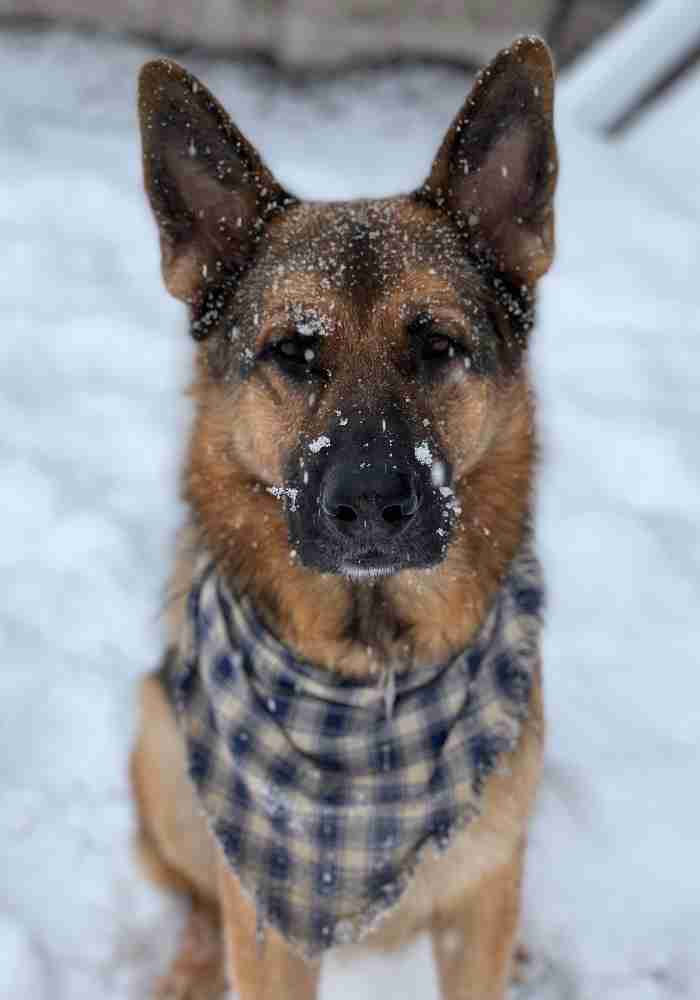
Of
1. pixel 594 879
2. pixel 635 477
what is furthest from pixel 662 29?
pixel 594 879

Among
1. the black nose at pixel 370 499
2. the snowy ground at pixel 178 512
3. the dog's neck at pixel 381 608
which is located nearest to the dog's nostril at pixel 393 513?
the black nose at pixel 370 499

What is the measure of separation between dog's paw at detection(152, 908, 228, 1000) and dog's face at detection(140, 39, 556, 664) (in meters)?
1.17

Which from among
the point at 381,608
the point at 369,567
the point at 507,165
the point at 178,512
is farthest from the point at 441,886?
the point at 178,512

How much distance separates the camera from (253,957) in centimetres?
251

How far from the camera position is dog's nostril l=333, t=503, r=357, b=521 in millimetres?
2033

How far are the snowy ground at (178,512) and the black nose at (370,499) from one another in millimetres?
1232

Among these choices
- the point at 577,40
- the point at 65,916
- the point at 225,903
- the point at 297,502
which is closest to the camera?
the point at 297,502

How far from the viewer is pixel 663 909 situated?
297cm

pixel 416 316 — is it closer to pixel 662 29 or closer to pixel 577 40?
pixel 662 29

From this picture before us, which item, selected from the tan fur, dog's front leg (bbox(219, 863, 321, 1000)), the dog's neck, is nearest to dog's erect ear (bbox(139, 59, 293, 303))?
the dog's neck

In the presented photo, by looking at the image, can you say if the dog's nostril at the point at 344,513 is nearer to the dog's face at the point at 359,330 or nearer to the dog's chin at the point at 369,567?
the dog's face at the point at 359,330

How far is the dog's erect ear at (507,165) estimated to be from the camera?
2.14 metres

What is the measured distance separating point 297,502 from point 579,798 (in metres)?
1.61

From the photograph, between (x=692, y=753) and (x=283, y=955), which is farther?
(x=692, y=753)
